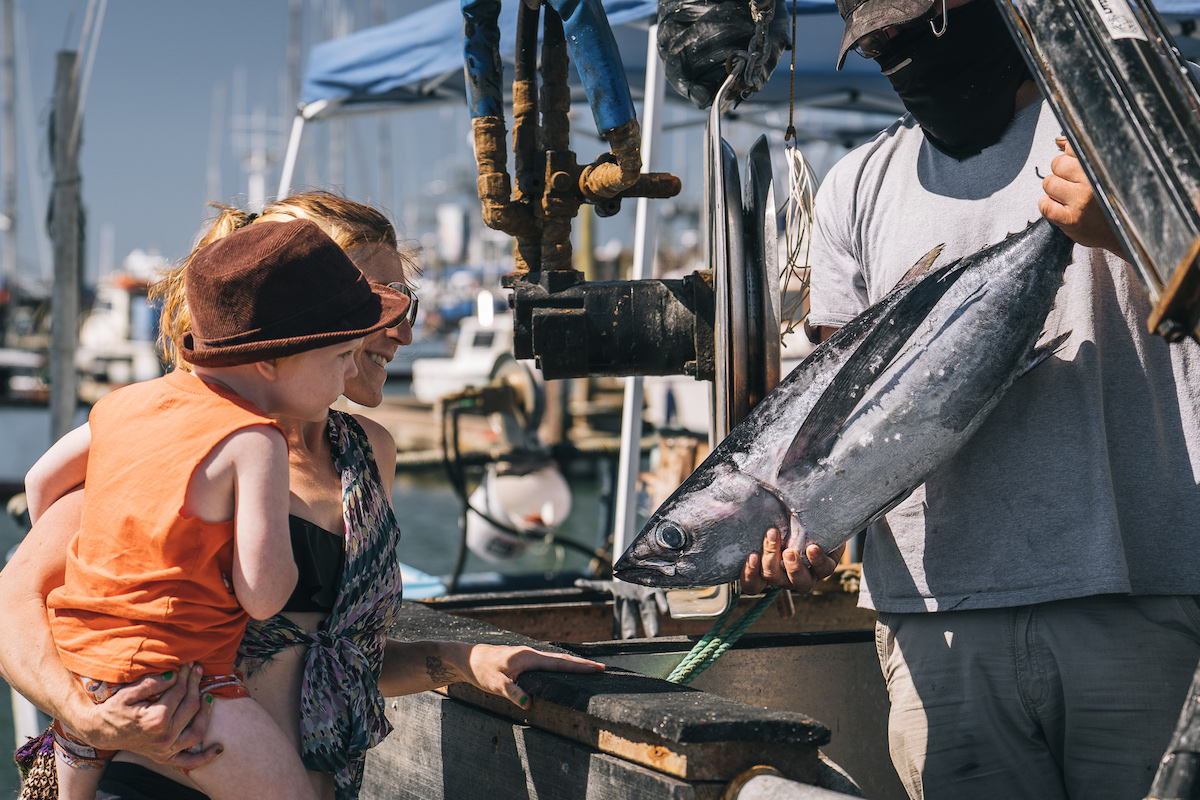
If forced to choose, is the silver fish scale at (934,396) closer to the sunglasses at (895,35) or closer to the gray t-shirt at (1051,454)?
the gray t-shirt at (1051,454)

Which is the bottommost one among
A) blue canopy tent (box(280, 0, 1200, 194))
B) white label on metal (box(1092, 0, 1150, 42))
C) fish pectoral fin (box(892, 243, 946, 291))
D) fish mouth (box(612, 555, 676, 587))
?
fish mouth (box(612, 555, 676, 587))

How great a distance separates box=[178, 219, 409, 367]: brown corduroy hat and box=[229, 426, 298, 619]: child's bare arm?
132mm

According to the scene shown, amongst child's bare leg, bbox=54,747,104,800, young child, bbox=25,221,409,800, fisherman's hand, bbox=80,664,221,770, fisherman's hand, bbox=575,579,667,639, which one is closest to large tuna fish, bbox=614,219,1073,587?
young child, bbox=25,221,409,800

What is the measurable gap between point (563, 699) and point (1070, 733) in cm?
88

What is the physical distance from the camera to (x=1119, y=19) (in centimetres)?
126

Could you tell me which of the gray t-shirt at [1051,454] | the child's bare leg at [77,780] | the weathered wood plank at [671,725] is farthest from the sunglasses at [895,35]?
the child's bare leg at [77,780]

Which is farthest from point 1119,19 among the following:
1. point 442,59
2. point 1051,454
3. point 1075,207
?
point 442,59

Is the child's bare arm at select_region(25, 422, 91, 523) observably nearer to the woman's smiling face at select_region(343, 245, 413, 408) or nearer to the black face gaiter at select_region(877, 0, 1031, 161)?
the woman's smiling face at select_region(343, 245, 413, 408)

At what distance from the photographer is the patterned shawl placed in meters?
1.59

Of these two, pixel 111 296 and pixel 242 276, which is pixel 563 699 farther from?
pixel 111 296

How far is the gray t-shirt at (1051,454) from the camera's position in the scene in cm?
181

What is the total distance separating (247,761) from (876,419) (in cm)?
116

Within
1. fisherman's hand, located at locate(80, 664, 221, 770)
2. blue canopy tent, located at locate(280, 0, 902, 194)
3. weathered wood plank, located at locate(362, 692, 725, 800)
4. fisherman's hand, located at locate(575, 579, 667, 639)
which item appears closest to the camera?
fisherman's hand, located at locate(80, 664, 221, 770)

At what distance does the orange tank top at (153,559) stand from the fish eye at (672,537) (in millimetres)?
752
